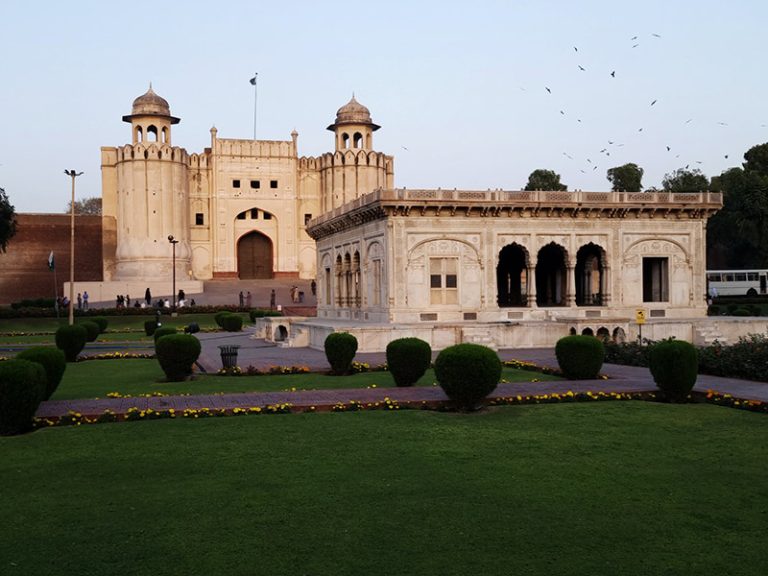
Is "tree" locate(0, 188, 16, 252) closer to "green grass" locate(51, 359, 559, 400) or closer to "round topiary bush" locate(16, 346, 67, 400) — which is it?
"green grass" locate(51, 359, 559, 400)

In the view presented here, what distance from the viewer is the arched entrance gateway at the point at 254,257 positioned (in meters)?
63.9

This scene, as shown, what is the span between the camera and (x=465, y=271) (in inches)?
1126

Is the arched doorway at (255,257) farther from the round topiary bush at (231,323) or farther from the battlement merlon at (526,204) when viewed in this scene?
the battlement merlon at (526,204)

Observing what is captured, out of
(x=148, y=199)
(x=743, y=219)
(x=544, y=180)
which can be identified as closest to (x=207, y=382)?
(x=148, y=199)

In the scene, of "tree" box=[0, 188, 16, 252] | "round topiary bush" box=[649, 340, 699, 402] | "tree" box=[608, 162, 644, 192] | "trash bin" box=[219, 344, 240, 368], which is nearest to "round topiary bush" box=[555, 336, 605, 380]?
"round topiary bush" box=[649, 340, 699, 402]

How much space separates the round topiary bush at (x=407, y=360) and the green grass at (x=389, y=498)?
3651mm

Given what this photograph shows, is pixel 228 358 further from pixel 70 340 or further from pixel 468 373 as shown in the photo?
pixel 468 373

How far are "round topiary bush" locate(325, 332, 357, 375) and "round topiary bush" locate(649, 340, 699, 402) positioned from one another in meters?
6.91

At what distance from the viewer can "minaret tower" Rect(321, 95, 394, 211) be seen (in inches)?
2474

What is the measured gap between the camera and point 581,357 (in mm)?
16531

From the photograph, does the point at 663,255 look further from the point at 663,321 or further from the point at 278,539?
the point at 278,539

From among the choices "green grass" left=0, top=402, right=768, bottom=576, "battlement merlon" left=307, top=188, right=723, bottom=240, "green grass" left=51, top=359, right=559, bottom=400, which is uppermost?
"battlement merlon" left=307, top=188, right=723, bottom=240

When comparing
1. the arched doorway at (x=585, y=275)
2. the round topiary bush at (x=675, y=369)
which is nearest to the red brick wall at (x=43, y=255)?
the arched doorway at (x=585, y=275)

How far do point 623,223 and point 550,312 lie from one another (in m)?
4.11
